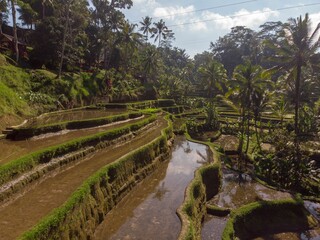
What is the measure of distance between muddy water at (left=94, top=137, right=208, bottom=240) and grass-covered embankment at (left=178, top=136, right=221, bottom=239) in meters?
0.57

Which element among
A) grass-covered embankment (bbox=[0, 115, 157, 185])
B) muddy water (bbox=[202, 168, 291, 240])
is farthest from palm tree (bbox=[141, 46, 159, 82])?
muddy water (bbox=[202, 168, 291, 240])

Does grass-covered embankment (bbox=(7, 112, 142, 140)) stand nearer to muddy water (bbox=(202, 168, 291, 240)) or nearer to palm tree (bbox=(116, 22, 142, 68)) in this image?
muddy water (bbox=(202, 168, 291, 240))

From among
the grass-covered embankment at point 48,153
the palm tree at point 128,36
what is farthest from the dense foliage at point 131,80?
the grass-covered embankment at point 48,153

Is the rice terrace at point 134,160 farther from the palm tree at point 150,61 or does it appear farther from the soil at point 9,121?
the palm tree at point 150,61

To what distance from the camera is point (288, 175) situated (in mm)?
22078

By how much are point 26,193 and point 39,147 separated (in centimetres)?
494

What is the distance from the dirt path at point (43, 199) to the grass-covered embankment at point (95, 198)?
77cm

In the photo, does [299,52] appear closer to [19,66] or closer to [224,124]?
[224,124]

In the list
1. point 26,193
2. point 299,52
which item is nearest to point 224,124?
point 299,52

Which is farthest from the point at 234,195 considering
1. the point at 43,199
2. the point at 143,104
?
the point at 143,104

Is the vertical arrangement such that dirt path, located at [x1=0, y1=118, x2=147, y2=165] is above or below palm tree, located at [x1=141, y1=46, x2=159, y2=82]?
below

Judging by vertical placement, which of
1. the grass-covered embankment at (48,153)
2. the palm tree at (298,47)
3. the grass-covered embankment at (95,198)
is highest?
the palm tree at (298,47)

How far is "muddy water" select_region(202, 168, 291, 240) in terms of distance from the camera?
49.2 feet

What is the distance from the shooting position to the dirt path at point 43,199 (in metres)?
9.27
